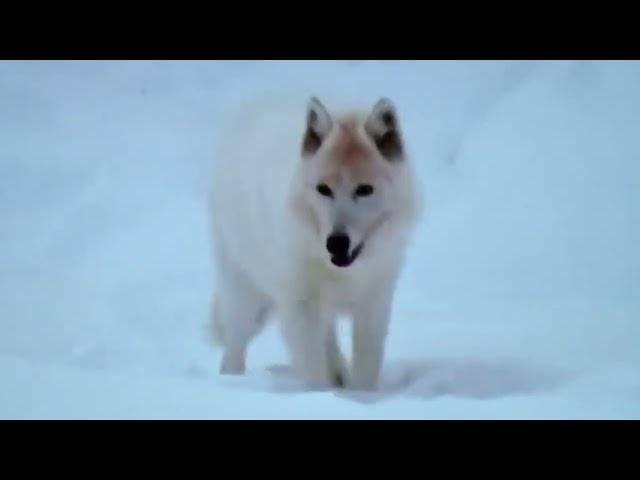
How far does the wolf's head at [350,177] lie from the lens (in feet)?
10.1

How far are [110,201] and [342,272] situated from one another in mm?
3499

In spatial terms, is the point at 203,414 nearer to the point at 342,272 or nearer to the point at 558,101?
the point at 342,272

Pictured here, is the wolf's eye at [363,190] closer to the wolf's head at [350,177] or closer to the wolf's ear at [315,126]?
the wolf's head at [350,177]

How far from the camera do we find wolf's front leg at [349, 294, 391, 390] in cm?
354

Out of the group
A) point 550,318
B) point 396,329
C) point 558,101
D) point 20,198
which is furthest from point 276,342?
point 558,101

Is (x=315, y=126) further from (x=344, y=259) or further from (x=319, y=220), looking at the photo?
(x=344, y=259)

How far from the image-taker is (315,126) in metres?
3.23

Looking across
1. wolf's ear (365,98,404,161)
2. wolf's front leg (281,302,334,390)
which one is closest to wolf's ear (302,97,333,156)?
wolf's ear (365,98,404,161)

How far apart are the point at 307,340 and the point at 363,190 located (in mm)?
570

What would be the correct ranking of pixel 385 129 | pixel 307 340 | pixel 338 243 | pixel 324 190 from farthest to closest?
pixel 307 340 < pixel 385 129 < pixel 324 190 < pixel 338 243

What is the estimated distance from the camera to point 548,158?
261 inches

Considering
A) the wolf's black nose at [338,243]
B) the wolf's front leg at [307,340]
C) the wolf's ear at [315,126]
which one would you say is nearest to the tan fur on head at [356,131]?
the wolf's ear at [315,126]

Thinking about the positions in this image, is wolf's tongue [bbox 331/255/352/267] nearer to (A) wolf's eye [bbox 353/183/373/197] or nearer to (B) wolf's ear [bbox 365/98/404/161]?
(A) wolf's eye [bbox 353/183/373/197]

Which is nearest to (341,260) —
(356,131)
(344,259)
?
(344,259)
